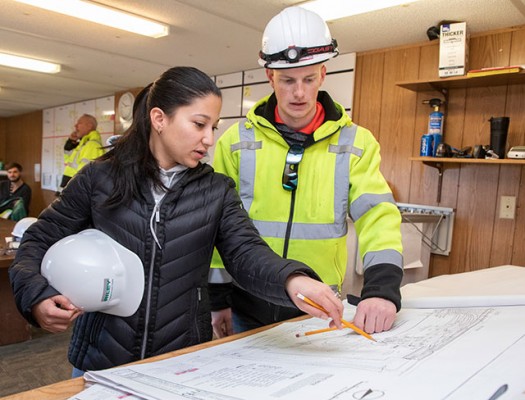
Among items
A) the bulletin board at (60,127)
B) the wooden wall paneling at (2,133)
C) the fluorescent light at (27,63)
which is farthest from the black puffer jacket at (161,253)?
the wooden wall paneling at (2,133)

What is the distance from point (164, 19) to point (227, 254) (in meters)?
2.62

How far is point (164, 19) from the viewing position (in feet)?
10.4

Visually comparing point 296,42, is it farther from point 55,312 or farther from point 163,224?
point 55,312

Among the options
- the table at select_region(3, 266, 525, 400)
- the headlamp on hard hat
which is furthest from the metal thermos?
the headlamp on hard hat

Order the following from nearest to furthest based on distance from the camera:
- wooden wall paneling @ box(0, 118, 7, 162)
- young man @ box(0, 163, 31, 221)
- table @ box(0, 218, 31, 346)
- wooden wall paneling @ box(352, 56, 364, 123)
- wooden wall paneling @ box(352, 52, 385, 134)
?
1. table @ box(0, 218, 31, 346)
2. wooden wall paneling @ box(352, 52, 385, 134)
3. wooden wall paneling @ box(352, 56, 364, 123)
4. young man @ box(0, 163, 31, 221)
5. wooden wall paneling @ box(0, 118, 7, 162)

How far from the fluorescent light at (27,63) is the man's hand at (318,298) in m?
4.78

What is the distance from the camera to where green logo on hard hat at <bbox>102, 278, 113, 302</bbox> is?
0.89m

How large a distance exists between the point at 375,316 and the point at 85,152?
4.96 meters

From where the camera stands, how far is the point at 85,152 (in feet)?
17.1

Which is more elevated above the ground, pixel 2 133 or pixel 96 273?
pixel 2 133

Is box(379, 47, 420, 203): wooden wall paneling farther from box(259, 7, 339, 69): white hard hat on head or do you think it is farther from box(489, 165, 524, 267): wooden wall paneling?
box(259, 7, 339, 69): white hard hat on head

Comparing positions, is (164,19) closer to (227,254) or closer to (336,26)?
(336,26)

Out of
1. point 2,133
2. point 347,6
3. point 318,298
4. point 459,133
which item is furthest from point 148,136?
point 2,133

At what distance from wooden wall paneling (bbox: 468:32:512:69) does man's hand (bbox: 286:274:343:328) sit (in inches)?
112
